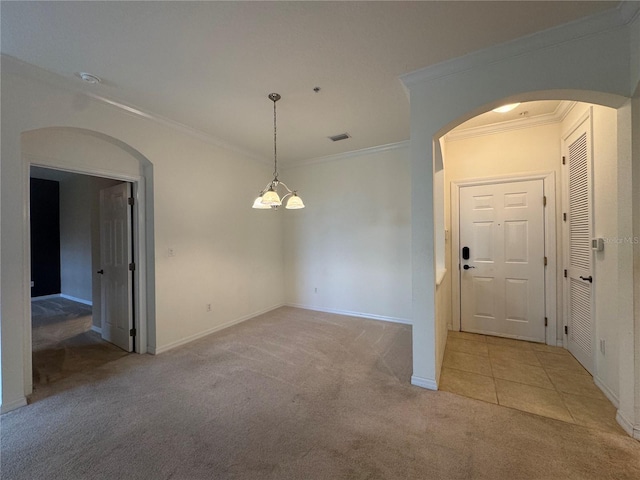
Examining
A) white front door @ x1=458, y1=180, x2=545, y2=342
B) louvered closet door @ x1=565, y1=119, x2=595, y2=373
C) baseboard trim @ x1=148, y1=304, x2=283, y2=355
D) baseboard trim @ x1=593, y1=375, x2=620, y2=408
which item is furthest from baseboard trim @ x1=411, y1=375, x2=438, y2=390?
baseboard trim @ x1=148, y1=304, x2=283, y2=355

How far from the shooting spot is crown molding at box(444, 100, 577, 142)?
3.00 m

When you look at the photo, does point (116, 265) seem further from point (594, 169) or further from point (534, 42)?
point (594, 169)

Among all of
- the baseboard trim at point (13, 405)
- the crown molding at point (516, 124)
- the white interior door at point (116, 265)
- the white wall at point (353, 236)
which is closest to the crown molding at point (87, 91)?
the white interior door at point (116, 265)

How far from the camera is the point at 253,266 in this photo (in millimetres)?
4633

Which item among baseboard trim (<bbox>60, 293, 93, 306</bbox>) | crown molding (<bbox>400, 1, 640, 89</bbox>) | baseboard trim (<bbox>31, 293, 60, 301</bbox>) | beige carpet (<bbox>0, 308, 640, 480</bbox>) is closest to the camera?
beige carpet (<bbox>0, 308, 640, 480</bbox>)

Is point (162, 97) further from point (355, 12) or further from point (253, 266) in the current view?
point (253, 266)

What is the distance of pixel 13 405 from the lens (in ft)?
7.00

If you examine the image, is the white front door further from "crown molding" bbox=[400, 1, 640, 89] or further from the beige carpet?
"crown molding" bbox=[400, 1, 640, 89]

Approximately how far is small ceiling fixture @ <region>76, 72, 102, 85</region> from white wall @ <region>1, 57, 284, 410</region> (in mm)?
290

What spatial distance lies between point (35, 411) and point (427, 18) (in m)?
4.30

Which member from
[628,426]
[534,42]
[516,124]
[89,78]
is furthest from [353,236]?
[89,78]

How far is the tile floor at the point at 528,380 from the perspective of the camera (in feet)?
6.63

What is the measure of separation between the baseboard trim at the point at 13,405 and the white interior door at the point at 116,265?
1.05 m

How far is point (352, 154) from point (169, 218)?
10.2 ft
